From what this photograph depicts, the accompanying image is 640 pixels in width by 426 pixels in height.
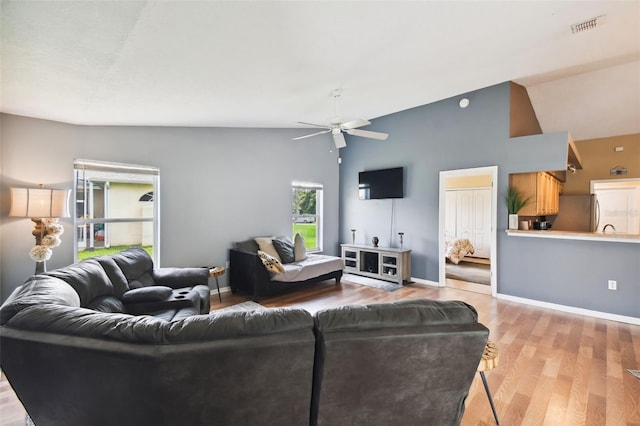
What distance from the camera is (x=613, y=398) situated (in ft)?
6.89

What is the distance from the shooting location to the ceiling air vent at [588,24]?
2746 mm

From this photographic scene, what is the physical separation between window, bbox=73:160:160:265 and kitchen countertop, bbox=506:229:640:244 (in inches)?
212

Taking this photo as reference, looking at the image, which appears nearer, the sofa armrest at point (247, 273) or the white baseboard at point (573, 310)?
the white baseboard at point (573, 310)

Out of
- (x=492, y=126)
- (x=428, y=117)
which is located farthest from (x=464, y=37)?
(x=428, y=117)

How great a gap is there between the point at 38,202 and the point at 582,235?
645 centimetres

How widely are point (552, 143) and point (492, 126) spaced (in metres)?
0.86

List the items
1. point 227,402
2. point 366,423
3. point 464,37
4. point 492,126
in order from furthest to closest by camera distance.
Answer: point 492,126
point 464,37
point 366,423
point 227,402

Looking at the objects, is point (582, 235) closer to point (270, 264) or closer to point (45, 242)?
point (270, 264)

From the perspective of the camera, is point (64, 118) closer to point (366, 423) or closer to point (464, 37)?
point (366, 423)

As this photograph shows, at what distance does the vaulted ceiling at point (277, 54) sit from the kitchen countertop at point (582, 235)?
91.3 inches

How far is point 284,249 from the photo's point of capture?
5004mm

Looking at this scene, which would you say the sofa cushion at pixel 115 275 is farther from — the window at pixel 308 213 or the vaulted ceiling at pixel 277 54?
the window at pixel 308 213

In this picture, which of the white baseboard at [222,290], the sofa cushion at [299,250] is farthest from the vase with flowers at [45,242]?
the sofa cushion at [299,250]

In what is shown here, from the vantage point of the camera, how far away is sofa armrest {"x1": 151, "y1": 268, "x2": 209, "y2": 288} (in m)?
3.25
